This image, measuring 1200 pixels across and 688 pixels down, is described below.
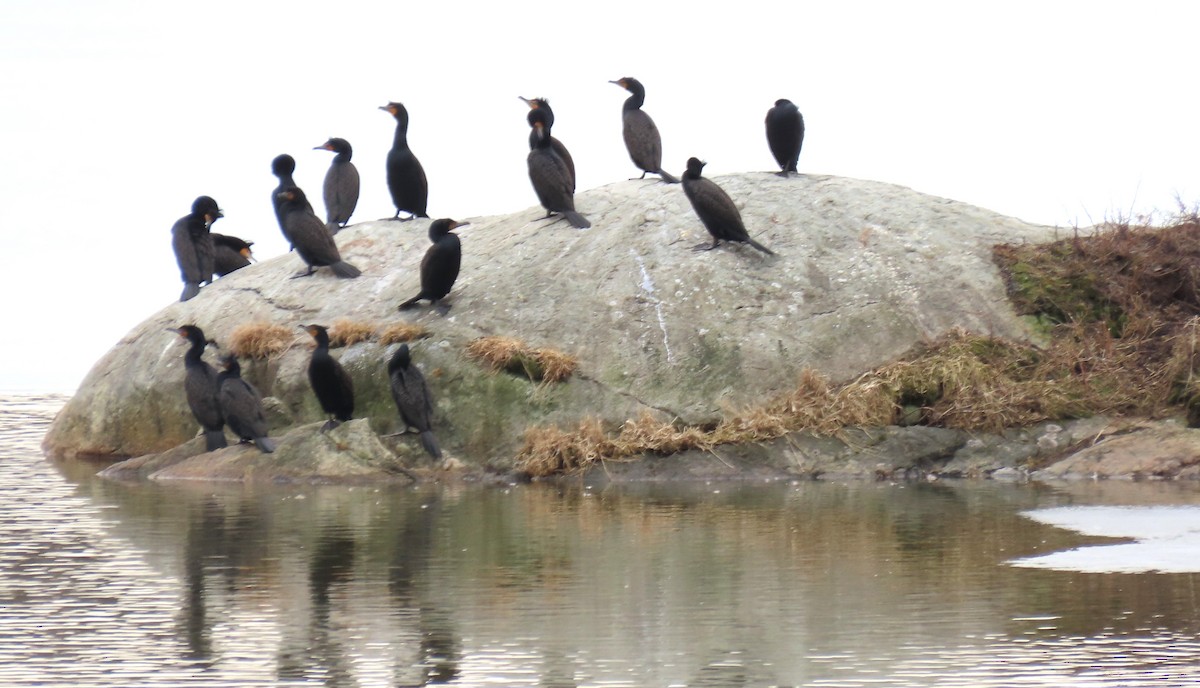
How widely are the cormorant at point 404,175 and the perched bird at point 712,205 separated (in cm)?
440

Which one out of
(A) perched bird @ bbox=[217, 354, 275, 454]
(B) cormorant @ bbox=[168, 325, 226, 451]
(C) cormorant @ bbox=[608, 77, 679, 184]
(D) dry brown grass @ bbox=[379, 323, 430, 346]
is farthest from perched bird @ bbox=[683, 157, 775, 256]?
(B) cormorant @ bbox=[168, 325, 226, 451]

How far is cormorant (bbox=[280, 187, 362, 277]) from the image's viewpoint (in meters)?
19.2

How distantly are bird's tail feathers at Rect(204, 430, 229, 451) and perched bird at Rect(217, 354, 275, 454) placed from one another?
46cm

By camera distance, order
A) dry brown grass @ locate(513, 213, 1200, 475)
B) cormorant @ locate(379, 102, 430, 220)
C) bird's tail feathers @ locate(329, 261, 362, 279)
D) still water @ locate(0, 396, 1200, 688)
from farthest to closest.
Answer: cormorant @ locate(379, 102, 430, 220)
bird's tail feathers @ locate(329, 261, 362, 279)
dry brown grass @ locate(513, 213, 1200, 475)
still water @ locate(0, 396, 1200, 688)

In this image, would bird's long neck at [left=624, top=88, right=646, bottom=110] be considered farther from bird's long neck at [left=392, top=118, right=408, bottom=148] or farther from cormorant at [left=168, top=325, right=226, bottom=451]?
cormorant at [left=168, top=325, right=226, bottom=451]

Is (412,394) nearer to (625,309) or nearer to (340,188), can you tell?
(625,309)

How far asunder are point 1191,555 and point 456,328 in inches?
382

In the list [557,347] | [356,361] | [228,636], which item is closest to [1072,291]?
[557,347]

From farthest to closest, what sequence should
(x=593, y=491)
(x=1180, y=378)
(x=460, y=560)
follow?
(x=1180, y=378) → (x=593, y=491) → (x=460, y=560)

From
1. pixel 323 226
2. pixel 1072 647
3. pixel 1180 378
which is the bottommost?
pixel 1072 647

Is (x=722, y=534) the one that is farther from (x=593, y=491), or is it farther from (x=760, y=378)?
(x=760, y=378)

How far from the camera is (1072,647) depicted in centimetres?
700

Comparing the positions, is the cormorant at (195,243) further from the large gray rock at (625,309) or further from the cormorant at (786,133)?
the cormorant at (786,133)

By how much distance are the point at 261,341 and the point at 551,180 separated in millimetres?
3832
